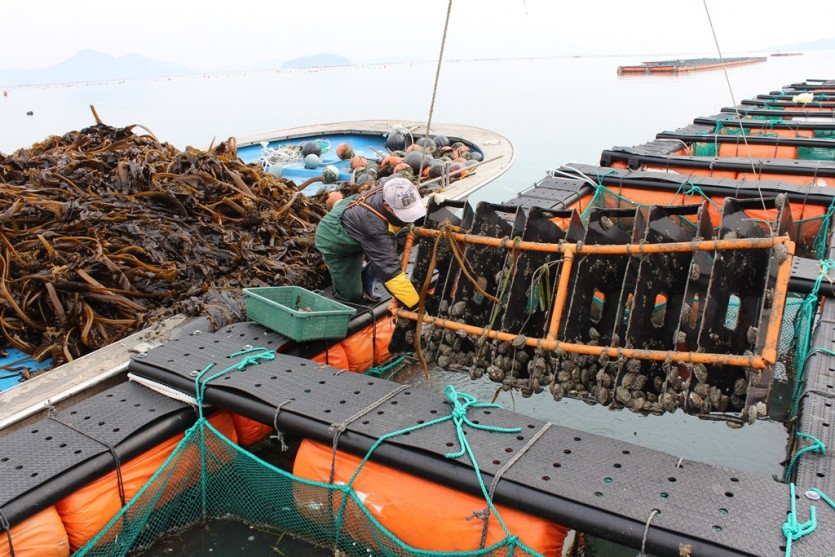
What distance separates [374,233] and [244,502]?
1.78m

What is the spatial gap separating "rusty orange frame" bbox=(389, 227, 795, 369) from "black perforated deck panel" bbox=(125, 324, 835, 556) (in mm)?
555

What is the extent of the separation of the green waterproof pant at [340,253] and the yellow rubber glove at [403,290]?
1.88ft

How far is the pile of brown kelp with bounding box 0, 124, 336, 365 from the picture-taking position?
4.27m

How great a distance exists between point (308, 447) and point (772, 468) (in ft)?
9.20

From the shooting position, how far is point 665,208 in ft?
11.2

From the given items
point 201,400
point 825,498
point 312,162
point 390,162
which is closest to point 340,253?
point 201,400

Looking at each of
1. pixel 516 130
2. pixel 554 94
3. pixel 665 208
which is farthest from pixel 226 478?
pixel 554 94

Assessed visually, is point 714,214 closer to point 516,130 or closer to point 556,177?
point 556,177

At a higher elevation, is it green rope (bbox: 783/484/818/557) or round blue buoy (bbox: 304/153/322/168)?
round blue buoy (bbox: 304/153/322/168)

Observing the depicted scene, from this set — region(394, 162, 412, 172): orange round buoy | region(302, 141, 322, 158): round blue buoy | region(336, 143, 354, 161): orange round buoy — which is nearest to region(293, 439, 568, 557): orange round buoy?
region(394, 162, 412, 172): orange round buoy

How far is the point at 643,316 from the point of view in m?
3.24

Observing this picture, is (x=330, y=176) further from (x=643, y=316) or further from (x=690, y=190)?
(x=643, y=316)

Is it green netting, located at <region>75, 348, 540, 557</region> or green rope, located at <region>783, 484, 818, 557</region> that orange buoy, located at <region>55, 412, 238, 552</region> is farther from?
green rope, located at <region>783, 484, 818, 557</region>

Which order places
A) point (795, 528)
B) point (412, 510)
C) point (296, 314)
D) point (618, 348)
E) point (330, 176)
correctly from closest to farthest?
point (795, 528), point (412, 510), point (618, 348), point (296, 314), point (330, 176)
